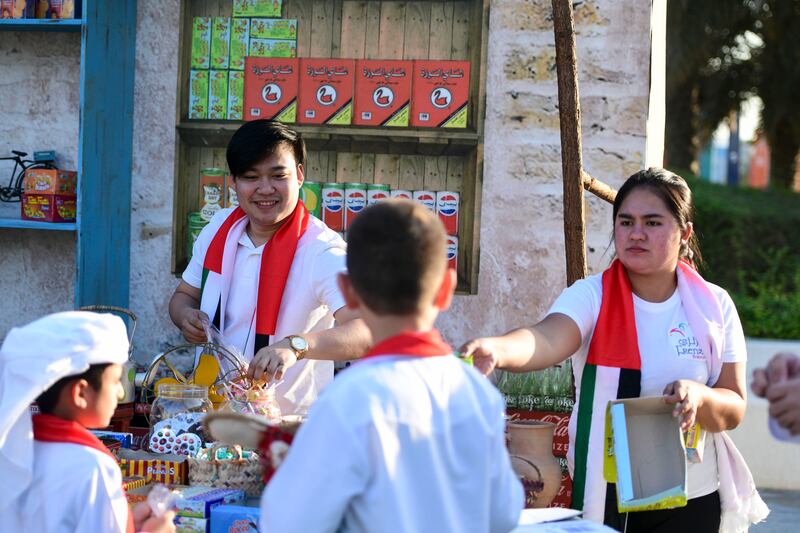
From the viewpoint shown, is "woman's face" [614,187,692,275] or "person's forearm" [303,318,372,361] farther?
"person's forearm" [303,318,372,361]

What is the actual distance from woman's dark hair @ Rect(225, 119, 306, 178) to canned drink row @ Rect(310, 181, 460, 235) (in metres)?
1.35

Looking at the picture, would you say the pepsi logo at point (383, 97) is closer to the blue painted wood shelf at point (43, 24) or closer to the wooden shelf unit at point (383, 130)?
the wooden shelf unit at point (383, 130)

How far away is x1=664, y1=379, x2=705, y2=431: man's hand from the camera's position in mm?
2654

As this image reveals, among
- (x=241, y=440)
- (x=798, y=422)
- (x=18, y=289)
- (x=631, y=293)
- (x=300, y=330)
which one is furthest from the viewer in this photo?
(x=18, y=289)

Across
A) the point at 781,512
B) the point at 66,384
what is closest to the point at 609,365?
the point at 66,384

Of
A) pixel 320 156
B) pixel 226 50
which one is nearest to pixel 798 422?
pixel 320 156

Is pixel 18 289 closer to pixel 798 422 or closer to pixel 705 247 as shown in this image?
pixel 798 422

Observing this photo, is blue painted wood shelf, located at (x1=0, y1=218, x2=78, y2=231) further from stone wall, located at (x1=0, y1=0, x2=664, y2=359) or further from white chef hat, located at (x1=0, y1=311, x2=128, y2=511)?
white chef hat, located at (x1=0, y1=311, x2=128, y2=511)

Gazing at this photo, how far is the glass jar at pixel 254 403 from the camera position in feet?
9.62

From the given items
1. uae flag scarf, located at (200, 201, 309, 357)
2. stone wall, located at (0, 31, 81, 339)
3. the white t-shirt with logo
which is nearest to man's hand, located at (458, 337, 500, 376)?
the white t-shirt with logo

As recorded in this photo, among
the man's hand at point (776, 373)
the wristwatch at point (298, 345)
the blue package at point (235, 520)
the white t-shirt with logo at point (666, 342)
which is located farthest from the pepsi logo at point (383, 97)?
the man's hand at point (776, 373)

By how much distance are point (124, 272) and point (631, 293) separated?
102 inches

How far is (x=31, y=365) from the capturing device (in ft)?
6.72

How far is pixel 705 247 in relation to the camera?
44.4ft
